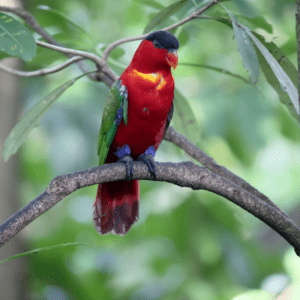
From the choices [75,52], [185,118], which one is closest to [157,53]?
[75,52]

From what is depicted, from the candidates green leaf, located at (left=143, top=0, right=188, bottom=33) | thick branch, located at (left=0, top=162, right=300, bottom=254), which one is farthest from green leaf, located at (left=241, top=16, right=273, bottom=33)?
thick branch, located at (left=0, top=162, right=300, bottom=254)

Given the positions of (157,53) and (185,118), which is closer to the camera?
(157,53)

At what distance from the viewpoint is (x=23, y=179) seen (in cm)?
506

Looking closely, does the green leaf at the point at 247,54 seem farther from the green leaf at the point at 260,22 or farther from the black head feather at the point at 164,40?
the green leaf at the point at 260,22

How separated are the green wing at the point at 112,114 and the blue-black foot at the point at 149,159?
235mm

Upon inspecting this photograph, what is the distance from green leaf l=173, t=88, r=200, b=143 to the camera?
113 inches

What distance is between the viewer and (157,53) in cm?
242

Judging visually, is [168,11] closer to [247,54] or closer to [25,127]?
[247,54]

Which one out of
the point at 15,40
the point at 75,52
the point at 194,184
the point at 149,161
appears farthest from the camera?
the point at 149,161

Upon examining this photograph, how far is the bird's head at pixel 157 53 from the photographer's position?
2.37 meters

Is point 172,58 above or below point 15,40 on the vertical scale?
above

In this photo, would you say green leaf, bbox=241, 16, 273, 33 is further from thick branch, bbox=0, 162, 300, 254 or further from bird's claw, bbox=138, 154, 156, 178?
thick branch, bbox=0, 162, 300, 254

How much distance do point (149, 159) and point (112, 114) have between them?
0.40 metres

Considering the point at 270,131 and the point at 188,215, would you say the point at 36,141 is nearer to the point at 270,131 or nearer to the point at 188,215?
the point at 188,215
